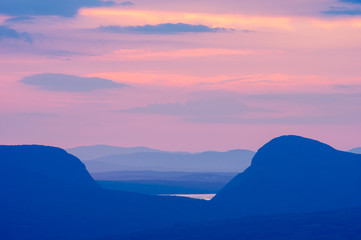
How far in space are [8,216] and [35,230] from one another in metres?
9.27

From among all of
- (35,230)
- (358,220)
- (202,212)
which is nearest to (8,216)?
(35,230)

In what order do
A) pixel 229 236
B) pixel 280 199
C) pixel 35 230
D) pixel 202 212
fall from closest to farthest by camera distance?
1. pixel 229 236
2. pixel 35 230
3. pixel 202 212
4. pixel 280 199

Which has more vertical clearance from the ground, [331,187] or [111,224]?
[331,187]

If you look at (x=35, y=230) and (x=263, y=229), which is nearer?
(x=263, y=229)

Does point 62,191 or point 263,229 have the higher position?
point 62,191

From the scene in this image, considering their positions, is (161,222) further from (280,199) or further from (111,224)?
(280,199)

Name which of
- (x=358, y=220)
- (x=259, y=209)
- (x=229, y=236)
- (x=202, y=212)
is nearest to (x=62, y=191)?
(x=202, y=212)

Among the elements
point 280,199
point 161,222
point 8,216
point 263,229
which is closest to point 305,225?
point 263,229

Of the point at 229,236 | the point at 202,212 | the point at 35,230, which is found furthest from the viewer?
the point at 202,212

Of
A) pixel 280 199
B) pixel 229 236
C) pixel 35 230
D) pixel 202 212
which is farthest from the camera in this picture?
pixel 280 199

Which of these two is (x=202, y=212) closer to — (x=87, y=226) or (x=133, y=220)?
(x=133, y=220)

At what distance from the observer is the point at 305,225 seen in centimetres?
14362

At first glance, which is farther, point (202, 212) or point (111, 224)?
point (202, 212)

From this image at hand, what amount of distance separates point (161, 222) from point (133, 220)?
651 centimetres
